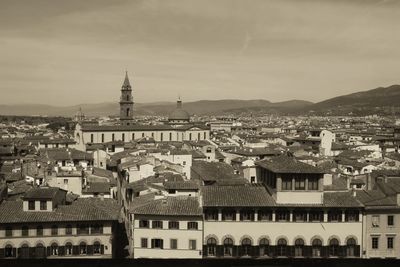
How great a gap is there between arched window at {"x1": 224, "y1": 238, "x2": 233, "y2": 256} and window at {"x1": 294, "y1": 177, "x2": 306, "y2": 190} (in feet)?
16.6

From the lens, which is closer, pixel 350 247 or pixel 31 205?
pixel 350 247

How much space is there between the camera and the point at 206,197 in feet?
95.4

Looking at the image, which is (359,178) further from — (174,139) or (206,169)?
(174,139)

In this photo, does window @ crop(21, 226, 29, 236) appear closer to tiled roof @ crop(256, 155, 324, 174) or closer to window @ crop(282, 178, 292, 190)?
tiled roof @ crop(256, 155, 324, 174)

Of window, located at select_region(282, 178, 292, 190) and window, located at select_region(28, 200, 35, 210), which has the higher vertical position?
window, located at select_region(282, 178, 292, 190)

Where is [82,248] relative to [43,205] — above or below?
below

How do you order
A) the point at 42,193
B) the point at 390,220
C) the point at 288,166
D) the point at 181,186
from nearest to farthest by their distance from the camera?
the point at 390,220 → the point at 288,166 → the point at 42,193 → the point at 181,186

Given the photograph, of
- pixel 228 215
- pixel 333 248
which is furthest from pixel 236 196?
pixel 333 248

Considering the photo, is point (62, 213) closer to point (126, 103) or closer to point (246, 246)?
point (246, 246)

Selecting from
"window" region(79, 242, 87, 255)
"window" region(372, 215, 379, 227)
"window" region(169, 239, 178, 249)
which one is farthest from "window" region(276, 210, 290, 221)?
"window" region(79, 242, 87, 255)

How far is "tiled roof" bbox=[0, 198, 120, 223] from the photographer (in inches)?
1114

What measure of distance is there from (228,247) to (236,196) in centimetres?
307

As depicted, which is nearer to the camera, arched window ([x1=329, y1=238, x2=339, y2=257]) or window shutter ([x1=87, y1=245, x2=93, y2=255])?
arched window ([x1=329, y1=238, x2=339, y2=257])

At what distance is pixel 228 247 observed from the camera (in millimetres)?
28031
